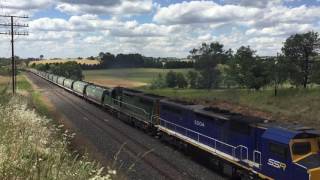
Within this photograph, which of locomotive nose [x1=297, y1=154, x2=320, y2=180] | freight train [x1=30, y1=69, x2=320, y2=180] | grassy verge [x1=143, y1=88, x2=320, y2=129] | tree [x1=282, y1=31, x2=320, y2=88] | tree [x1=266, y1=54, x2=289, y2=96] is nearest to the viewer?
locomotive nose [x1=297, y1=154, x2=320, y2=180]

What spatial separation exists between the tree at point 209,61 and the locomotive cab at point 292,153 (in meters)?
110

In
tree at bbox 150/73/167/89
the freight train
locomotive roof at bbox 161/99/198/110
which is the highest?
locomotive roof at bbox 161/99/198/110

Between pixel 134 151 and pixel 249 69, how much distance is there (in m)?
59.2

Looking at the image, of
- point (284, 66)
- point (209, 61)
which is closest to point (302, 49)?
point (284, 66)

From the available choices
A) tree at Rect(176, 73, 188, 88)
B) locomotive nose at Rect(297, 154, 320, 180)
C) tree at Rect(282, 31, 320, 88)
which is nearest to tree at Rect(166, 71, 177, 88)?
tree at Rect(176, 73, 188, 88)

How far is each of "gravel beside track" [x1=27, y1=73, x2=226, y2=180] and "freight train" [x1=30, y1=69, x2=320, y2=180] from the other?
925mm

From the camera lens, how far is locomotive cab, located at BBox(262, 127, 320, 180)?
50.5ft

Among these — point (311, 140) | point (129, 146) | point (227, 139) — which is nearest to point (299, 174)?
point (311, 140)

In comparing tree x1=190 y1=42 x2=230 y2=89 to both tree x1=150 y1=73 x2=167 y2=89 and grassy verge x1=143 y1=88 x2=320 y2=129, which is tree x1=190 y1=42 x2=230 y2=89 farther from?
grassy verge x1=143 y1=88 x2=320 y2=129

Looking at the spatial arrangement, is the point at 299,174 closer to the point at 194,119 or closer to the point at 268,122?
the point at 268,122

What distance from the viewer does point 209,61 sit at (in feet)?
430

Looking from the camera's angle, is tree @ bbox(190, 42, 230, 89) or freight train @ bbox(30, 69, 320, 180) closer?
freight train @ bbox(30, 69, 320, 180)

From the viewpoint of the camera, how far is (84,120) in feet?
137

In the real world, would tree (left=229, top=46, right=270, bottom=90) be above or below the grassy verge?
above
